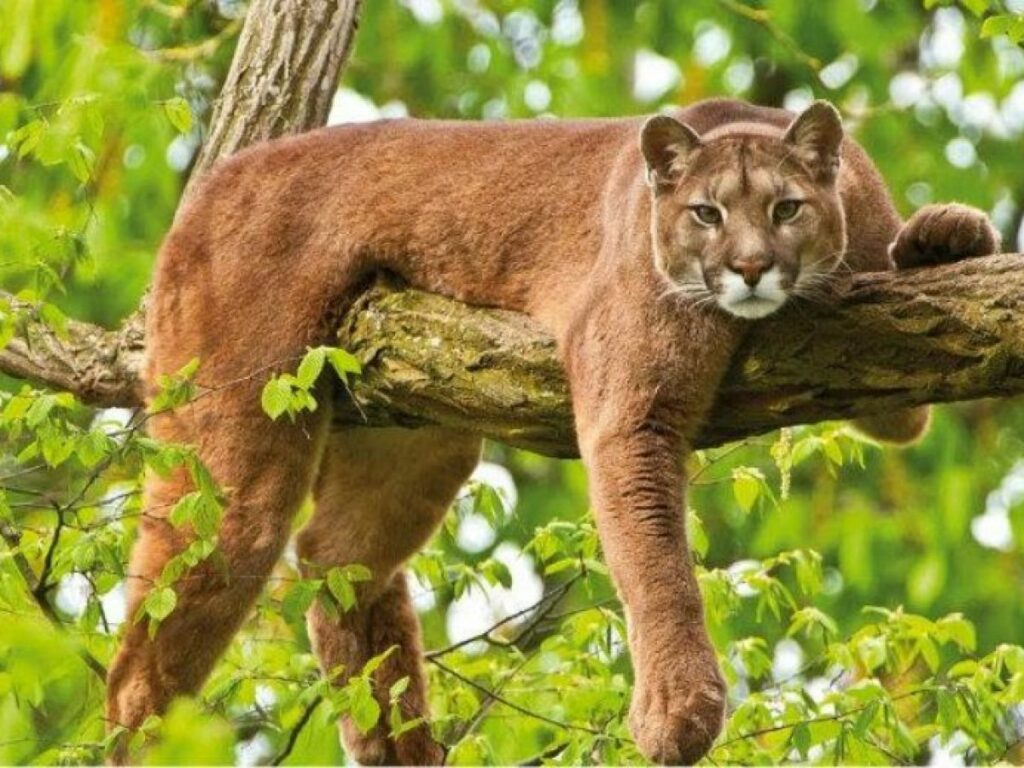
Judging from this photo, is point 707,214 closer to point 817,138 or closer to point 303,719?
point 817,138

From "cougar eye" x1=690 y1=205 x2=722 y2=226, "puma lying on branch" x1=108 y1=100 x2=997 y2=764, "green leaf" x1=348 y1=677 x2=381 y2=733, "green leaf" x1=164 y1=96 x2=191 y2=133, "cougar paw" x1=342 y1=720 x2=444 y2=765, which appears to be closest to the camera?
"green leaf" x1=348 y1=677 x2=381 y2=733

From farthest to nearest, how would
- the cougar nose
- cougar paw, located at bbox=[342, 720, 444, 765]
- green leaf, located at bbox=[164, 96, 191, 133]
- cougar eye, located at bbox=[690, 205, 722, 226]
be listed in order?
cougar paw, located at bbox=[342, 720, 444, 765] < green leaf, located at bbox=[164, 96, 191, 133] < cougar eye, located at bbox=[690, 205, 722, 226] < the cougar nose

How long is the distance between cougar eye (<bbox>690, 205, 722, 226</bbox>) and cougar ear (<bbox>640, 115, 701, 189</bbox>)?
0.19 meters

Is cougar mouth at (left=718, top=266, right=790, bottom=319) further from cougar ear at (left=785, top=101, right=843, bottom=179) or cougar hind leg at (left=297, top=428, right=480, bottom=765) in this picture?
cougar hind leg at (left=297, top=428, right=480, bottom=765)

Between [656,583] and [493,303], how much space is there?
144 centimetres

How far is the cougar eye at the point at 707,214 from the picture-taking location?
285 inches

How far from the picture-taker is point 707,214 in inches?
287

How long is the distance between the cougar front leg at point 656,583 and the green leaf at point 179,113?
5.67ft

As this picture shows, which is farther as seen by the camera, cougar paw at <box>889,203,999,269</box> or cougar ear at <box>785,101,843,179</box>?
cougar ear at <box>785,101,843,179</box>

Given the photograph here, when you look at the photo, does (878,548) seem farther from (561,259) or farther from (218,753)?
(218,753)

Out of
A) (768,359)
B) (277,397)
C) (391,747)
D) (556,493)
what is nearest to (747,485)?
(768,359)

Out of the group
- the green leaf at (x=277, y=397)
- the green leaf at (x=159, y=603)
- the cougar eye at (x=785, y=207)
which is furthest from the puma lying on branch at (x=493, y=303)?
the green leaf at (x=277, y=397)

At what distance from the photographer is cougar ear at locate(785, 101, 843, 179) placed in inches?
289

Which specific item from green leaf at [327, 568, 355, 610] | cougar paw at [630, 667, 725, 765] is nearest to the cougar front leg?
cougar paw at [630, 667, 725, 765]
